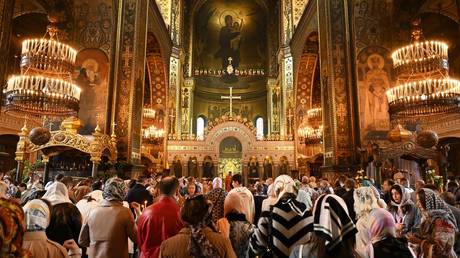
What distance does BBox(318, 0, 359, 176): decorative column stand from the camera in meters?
14.1

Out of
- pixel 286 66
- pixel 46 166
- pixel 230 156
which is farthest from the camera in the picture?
pixel 230 156

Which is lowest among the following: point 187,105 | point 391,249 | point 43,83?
point 391,249

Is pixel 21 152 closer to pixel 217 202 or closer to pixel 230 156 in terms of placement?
pixel 217 202

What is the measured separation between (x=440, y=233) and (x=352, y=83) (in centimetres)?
1217

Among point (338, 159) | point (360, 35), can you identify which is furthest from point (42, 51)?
point (360, 35)

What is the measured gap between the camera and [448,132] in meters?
17.1

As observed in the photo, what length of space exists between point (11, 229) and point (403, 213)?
485 centimetres

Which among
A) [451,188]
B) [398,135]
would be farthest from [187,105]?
[451,188]

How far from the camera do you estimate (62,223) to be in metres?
3.44

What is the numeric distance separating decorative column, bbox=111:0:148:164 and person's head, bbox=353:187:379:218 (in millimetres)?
10725

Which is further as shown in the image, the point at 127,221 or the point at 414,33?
the point at 414,33

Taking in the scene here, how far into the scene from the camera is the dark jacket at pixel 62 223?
339 cm

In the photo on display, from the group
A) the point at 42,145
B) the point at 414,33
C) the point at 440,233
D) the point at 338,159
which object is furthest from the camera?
the point at 338,159

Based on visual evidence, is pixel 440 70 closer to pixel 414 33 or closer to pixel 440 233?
pixel 414 33
